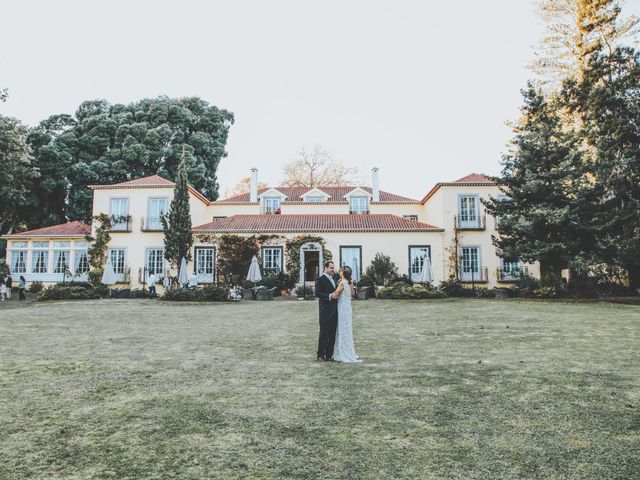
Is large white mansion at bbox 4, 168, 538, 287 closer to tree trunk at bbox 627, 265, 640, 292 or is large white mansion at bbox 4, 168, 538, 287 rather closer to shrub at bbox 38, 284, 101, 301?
tree trunk at bbox 627, 265, 640, 292

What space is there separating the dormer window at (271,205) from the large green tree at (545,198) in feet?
53.8

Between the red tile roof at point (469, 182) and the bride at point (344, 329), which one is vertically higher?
the red tile roof at point (469, 182)

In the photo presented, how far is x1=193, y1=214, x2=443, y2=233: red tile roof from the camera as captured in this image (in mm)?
26734

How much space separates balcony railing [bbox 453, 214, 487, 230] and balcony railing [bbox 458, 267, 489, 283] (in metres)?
2.50

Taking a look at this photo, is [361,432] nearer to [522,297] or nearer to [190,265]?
[522,297]

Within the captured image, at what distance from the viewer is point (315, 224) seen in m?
27.8

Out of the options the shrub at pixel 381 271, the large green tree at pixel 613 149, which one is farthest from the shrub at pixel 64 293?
the large green tree at pixel 613 149

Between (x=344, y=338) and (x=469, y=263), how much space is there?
2138 centimetres

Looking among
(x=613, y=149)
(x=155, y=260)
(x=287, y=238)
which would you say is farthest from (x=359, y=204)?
(x=613, y=149)

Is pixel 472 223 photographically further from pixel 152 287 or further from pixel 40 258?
pixel 40 258

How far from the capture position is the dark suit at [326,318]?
761 centimetres

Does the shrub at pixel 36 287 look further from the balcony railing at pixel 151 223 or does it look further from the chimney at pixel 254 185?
the chimney at pixel 254 185

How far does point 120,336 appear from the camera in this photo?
10.0 meters

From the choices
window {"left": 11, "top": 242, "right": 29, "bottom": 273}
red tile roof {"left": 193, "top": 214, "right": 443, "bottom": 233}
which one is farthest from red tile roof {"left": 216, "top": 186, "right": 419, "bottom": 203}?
window {"left": 11, "top": 242, "right": 29, "bottom": 273}
